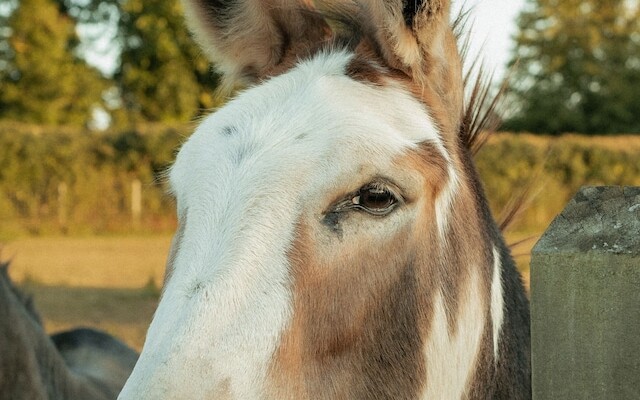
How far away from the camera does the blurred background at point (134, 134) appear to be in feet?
40.1

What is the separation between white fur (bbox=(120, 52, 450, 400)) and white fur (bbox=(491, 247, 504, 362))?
21 centimetres

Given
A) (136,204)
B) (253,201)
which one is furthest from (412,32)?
(136,204)

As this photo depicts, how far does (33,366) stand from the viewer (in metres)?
3.16

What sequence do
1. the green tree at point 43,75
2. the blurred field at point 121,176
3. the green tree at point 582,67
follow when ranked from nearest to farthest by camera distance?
1. the blurred field at point 121,176
2. the green tree at point 43,75
3. the green tree at point 582,67

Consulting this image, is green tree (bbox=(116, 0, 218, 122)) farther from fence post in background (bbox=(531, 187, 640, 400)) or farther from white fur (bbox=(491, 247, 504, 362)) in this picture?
fence post in background (bbox=(531, 187, 640, 400))

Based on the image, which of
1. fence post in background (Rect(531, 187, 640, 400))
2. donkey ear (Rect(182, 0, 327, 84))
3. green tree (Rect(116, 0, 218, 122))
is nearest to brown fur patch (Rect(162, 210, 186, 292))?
donkey ear (Rect(182, 0, 327, 84))

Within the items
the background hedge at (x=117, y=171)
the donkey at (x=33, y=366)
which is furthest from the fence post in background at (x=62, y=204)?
the donkey at (x=33, y=366)

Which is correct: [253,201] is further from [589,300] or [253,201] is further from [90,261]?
[90,261]

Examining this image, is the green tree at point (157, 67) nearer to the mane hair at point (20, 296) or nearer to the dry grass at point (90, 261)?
the dry grass at point (90, 261)

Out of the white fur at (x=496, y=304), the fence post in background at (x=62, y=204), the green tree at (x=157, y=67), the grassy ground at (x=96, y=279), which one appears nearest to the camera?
the white fur at (x=496, y=304)

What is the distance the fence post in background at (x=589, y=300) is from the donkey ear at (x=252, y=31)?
3.30 ft

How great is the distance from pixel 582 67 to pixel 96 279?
108ft

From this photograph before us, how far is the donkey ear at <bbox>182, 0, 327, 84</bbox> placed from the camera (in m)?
2.45

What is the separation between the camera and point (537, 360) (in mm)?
1771
